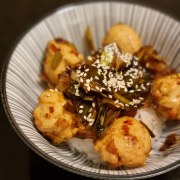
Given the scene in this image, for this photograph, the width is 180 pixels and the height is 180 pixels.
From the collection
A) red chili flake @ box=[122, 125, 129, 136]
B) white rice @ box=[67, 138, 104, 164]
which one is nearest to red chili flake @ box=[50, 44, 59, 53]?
white rice @ box=[67, 138, 104, 164]

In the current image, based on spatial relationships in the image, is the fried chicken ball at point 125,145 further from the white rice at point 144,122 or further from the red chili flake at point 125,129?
the white rice at point 144,122

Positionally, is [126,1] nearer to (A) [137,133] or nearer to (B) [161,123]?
(B) [161,123]

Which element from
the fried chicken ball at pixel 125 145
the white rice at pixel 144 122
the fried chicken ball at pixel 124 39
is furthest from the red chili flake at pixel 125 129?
the fried chicken ball at pixel 124 39

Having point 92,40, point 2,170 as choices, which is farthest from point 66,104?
point 92,40

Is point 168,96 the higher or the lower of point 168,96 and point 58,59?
the lower

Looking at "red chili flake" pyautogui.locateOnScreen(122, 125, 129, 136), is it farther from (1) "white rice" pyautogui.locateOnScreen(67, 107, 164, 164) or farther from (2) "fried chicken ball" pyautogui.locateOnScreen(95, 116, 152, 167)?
(1) "white rice" pyautogui.locateOnScreen(67, 107, 164, 164)

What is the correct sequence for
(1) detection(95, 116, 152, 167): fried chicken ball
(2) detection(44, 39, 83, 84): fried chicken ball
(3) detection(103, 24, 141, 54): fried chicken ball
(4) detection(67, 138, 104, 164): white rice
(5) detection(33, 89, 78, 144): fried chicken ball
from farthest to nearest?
(3) detection(103, 24, 141, 54): fried chicken ball → (2) detection(44, 39, 83, 84): fried chicken ball → (4) detection(67, 138, 104, 164): white rice → (5) detection(33, 89, 78, 144): fried chicken ball → (1) detection(95, 116, 152, 167): fried chicken ball

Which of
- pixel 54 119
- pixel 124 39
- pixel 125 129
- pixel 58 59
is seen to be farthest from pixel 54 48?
pixel 125 129

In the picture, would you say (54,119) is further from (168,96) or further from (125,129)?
(168,96)
